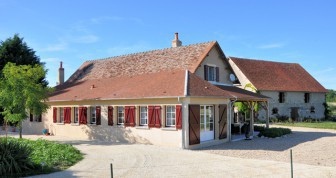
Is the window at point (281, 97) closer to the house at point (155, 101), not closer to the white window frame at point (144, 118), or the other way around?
the house at point (155, 101)

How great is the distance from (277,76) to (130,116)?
84.2 ft

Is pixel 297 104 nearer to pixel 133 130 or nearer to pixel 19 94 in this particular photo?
pixel 133 130

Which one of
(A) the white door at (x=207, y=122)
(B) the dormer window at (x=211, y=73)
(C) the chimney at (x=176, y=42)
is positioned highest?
(C) the chimney at (x=176, y=42)

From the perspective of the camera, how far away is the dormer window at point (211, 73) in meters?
20.7

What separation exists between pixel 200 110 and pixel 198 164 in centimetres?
533

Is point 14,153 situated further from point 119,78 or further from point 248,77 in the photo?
point 248,77

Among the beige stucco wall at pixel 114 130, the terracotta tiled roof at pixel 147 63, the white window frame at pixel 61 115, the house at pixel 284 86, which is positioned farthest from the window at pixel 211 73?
the house at pixel 284 86

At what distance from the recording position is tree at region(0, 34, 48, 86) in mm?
30688

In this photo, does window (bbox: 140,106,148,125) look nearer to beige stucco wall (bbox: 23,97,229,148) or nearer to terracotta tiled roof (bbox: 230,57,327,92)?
beige stucco wall (bbox: 23,97,229,148)

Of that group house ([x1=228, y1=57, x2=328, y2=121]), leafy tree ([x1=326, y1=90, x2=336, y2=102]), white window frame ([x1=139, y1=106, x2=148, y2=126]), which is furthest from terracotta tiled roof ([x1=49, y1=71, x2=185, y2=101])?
leafy tree ([x1=326, y1=90, x2=336, y2=102])

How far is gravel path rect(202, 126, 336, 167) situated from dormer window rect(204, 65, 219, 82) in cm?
495

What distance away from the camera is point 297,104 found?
3838cm

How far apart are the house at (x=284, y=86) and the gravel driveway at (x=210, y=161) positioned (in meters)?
19.3

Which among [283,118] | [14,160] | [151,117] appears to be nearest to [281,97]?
[283,118]
